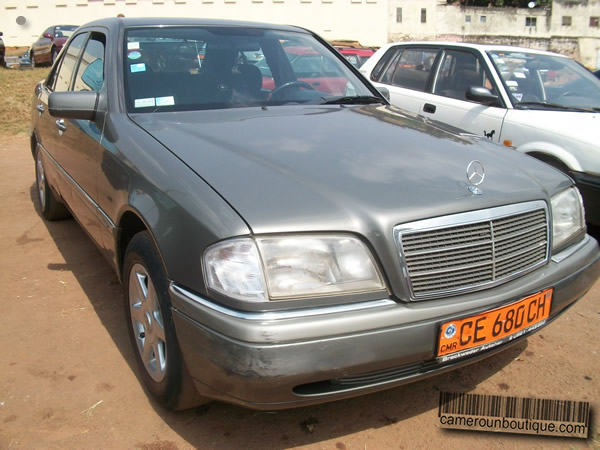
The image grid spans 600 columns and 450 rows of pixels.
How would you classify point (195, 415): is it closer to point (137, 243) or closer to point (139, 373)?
point (139, 373)

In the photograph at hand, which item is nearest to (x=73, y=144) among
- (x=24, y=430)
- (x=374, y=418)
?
(x=24, y=430)

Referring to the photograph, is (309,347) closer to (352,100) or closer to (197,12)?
(352,100)

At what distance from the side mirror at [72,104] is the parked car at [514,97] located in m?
3.30

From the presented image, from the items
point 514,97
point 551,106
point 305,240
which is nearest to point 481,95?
point 514,97

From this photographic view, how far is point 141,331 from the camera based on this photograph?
2.56m

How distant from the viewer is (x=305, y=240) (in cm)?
192

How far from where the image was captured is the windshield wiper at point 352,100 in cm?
335

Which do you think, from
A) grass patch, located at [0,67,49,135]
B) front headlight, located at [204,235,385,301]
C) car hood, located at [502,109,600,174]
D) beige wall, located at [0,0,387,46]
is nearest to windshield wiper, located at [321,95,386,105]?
front headlight, located at [204,235,385,301]

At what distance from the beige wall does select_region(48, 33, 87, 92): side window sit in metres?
39.2

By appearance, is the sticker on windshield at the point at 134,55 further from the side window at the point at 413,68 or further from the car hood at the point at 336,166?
the side window at the point at 413,68

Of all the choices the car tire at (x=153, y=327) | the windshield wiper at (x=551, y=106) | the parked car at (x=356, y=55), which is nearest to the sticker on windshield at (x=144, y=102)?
the car tire at (x=153, y=327)

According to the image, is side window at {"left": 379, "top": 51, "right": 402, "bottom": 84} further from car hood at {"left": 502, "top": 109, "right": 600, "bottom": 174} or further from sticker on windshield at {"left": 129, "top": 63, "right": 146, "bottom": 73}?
sticker on windshield at {"left": 129, "top": 63, "right": 146, "bottom": 73}

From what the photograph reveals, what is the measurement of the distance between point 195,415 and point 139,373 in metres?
0.42

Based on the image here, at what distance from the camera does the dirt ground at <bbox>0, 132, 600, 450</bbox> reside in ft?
7.52
